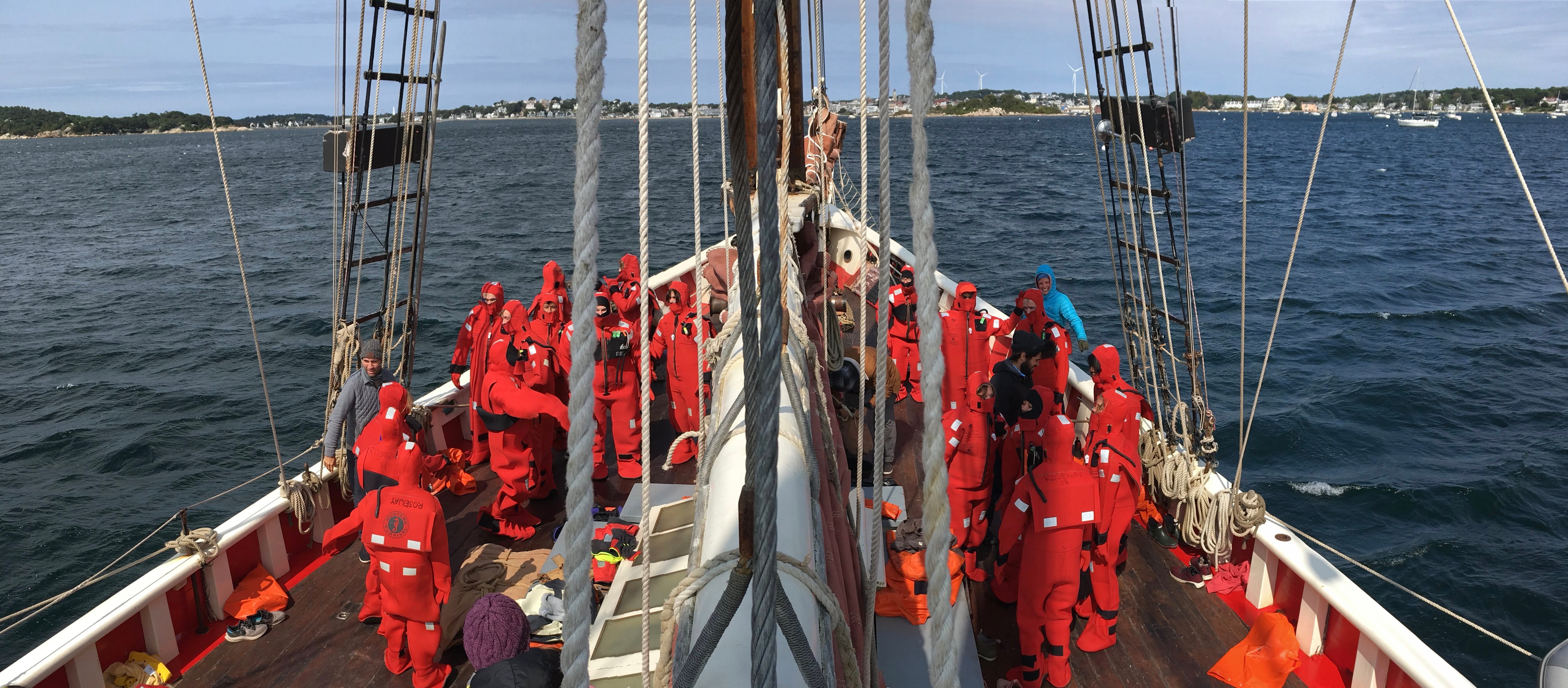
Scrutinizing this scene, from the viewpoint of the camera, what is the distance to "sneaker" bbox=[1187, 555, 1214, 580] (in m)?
4.97

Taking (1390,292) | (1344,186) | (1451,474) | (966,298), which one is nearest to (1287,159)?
(1344,186)

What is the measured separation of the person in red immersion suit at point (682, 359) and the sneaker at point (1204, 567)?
327 cm

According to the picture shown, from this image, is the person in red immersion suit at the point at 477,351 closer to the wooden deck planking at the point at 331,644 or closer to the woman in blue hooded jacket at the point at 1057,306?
the wooden deck planking at the point at 331,644

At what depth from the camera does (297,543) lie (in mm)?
5328

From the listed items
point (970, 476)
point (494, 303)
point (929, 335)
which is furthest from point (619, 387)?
point (929, 335)

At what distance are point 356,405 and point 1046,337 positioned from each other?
15.1 ft

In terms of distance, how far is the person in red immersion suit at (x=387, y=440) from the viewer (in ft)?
14.1

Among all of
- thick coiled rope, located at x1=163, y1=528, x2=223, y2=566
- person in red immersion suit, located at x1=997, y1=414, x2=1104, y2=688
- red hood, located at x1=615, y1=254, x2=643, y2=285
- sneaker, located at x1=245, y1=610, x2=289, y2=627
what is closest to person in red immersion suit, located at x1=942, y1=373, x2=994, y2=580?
person in red immersion suit, located at x1=997, y1=414, x2=1104, y2=688

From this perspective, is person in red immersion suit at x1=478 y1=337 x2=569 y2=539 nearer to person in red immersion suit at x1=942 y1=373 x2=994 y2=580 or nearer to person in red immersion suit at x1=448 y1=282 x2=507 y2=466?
person in red immersion suit at x1=448 y1=282 x2=507 y2=466

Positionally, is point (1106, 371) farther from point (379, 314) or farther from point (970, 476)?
point (379, 314)

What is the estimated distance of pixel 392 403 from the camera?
4301 millimetres

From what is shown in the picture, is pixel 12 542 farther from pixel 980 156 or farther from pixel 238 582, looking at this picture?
pixel 980 156

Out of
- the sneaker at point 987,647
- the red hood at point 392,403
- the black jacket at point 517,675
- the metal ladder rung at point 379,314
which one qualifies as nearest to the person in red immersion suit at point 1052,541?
the sneaker at point 987,647

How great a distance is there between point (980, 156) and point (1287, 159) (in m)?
21.3
